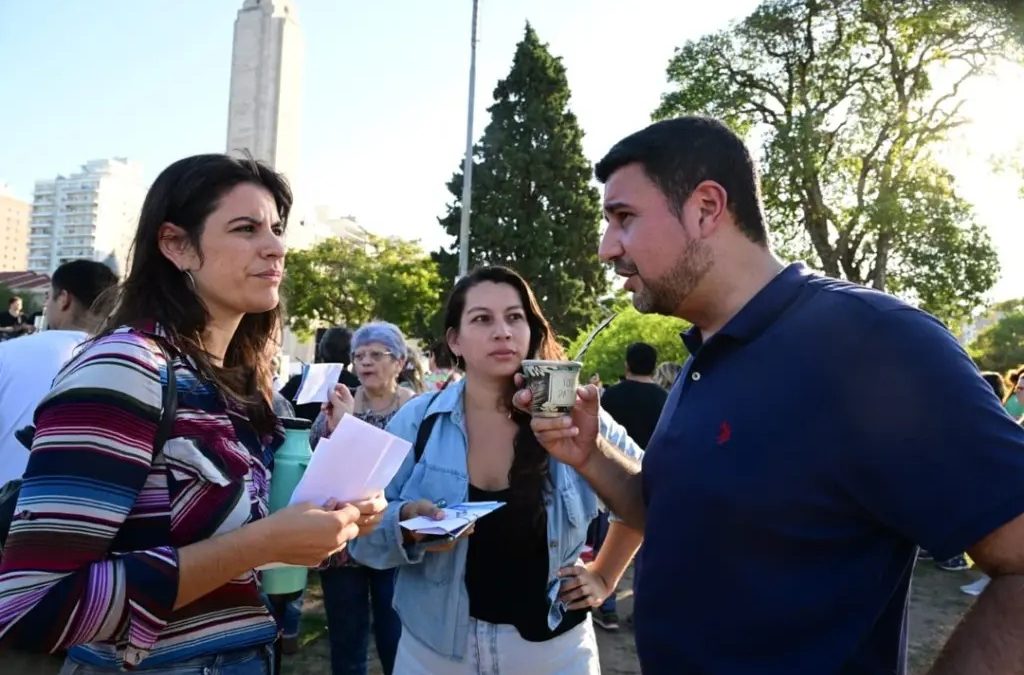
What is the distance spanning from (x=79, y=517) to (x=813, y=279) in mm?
1610

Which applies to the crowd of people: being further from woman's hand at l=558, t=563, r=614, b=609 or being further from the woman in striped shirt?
woman's hand at l=558, t=563, r=614, b=609

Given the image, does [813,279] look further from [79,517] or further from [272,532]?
[79,517]

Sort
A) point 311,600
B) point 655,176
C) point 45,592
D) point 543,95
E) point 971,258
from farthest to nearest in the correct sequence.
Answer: point 543,95
point 971,258
point 311,600
point 655,176
point 45,592

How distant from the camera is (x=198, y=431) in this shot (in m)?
1.56

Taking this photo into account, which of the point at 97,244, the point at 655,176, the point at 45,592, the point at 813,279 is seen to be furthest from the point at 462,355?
the point at 97,244

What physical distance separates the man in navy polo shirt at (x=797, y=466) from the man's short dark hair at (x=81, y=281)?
3444 mm

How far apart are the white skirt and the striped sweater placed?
94 cm

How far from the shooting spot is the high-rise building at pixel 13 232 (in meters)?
134

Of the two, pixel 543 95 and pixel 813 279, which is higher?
pixel 543 95

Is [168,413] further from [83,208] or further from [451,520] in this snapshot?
[83,208]

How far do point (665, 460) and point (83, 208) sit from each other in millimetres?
150517

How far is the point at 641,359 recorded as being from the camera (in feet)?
21.2

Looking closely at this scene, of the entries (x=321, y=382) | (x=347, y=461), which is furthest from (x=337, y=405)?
(x=347, y=461)

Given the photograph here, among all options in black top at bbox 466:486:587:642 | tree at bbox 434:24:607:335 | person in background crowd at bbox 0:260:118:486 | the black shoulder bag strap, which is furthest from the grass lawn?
tree at bbox 434:24:607:335
